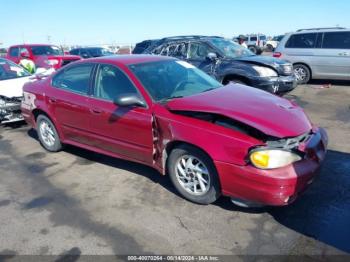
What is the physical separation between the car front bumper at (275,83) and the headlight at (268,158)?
14.6ft

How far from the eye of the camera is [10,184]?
458 centimetres

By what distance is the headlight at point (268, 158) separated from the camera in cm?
312

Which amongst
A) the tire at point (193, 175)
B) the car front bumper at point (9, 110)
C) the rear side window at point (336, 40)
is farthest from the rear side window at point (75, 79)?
the rear side window at point (336, 40)

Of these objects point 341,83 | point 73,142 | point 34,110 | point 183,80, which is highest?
point 183,80

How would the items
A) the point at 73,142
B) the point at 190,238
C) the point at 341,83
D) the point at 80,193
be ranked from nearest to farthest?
1. the point at 190,238
2. the point at 80,193
3. the point at 73,142
4. the point at 341,83

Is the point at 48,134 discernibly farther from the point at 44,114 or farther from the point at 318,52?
the point at 318,52

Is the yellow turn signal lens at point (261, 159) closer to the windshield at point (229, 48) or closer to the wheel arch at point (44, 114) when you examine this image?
the wheel arch at point (44, 114)

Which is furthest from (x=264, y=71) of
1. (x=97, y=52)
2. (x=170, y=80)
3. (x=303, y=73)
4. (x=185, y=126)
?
(x=97, y=52)

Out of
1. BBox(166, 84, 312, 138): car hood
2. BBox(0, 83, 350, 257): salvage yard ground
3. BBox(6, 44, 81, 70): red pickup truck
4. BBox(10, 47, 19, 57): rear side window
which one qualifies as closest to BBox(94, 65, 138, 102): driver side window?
BBox(166, 84, 312, 138): car hood

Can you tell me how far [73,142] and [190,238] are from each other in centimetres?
272

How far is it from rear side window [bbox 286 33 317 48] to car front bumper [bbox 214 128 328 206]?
28.1 ft

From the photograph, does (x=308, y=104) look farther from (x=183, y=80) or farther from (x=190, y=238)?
(x=190, y=238)

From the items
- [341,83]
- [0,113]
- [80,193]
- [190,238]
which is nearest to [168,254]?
[190,238]

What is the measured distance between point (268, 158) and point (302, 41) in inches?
363
